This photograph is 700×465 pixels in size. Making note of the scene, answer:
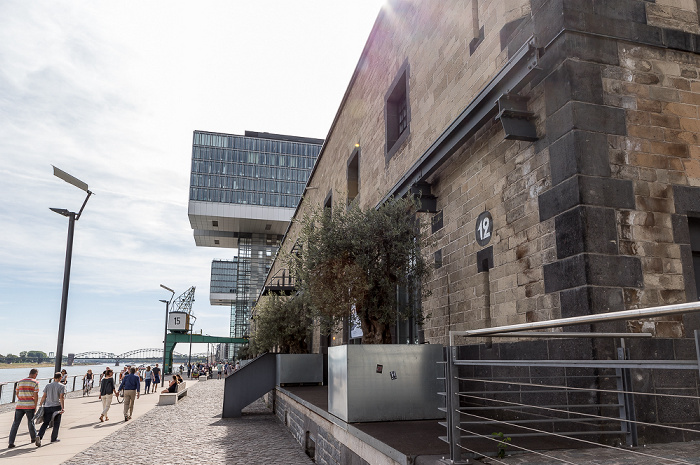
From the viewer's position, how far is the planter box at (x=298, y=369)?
48.6ft

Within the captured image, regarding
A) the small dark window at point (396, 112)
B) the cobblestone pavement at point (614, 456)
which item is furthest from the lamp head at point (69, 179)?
the cobblestone pavement at point (614, 456)

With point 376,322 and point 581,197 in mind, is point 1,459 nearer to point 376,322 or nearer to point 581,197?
point 376,322

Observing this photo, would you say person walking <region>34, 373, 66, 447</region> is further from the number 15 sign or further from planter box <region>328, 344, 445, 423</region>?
the number 15 sign

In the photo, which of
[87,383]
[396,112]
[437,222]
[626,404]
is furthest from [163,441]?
[87,383]

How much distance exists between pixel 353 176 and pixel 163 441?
391 inches

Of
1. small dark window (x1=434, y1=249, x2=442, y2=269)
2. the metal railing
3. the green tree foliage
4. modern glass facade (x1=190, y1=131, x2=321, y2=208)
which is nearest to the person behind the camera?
Answer: the metal railing

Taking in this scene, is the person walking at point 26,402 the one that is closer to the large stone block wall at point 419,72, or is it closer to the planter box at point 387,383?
the large stone block wall at point 419,72

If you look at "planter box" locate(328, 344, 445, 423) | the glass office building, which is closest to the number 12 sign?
"planter box" locate(328, 344, 445, 423)

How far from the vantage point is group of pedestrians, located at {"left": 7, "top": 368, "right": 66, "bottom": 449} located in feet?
33.8

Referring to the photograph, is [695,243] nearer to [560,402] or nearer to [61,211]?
[560,402]

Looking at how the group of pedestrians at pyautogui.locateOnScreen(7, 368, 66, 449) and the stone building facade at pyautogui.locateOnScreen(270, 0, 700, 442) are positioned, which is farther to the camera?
the group of pedestrians at pyautogui.locateOnScreen(7, 368, 66, 449)

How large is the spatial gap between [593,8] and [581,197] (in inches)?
Result: 94.1

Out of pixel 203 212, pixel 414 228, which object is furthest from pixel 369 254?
pixel 203 212

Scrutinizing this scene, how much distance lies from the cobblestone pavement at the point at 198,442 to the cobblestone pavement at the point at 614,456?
5172 millimetres
